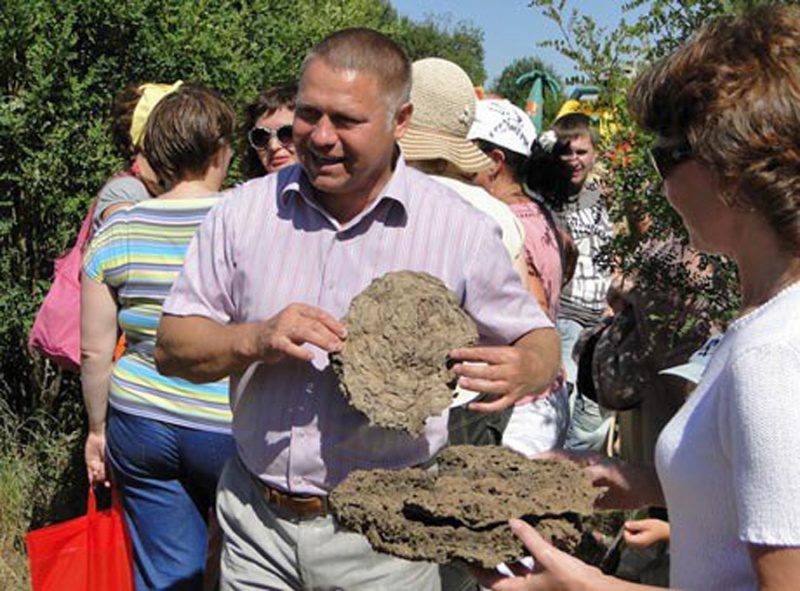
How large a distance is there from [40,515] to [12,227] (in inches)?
64.6

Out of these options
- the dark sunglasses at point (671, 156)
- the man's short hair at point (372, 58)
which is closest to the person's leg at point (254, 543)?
the man's short hair at point (372, 58)

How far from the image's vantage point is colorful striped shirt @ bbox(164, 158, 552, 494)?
340 centimetres

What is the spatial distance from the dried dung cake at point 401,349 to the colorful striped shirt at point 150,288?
1288 millimetres

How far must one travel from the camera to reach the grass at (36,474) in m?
6.27

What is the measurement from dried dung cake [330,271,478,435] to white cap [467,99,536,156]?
2.10 meters

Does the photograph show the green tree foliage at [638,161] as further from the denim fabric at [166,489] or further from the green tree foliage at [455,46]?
the green tree foliage at [455,46]

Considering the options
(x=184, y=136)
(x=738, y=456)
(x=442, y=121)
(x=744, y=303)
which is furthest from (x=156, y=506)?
(x=738, y=456)

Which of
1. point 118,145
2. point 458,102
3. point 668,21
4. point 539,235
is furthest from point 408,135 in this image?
point 118,145

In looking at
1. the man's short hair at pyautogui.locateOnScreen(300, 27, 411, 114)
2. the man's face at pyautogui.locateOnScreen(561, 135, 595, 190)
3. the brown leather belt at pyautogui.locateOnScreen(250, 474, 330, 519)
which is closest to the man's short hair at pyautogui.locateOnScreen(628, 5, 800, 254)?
the man's short hair at pyautogui.locateOnScreen(300, 27, 411, 114)

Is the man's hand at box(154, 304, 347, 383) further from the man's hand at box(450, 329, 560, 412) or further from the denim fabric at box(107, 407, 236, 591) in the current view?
the denim fabric at box(107, 407, 236, 591)

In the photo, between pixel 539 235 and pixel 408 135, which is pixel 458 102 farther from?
pixel 539 235

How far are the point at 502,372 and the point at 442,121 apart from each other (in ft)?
6.54

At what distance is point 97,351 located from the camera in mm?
4633

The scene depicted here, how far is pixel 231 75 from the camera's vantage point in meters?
7.09
